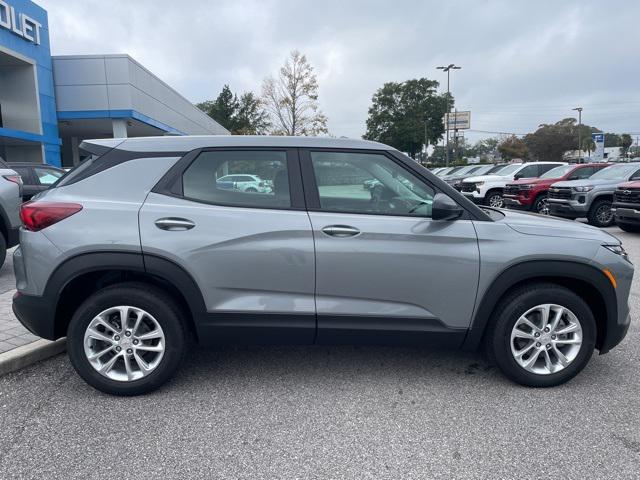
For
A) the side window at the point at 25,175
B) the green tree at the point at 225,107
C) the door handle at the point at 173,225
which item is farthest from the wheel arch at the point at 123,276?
A: the green tree at the point at 225,107

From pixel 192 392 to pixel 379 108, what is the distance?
2967 inches

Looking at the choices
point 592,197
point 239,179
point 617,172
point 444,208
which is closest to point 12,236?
point 239,179

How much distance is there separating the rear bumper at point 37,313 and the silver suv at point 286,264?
0.01 metres

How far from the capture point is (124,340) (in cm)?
313

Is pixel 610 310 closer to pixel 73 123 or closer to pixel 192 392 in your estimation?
pixel 192 392

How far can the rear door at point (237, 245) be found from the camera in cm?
305

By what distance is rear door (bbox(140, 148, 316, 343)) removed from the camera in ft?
10.0

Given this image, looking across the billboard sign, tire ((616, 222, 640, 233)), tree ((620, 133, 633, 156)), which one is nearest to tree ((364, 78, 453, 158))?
tree ((620, 133, 633, 156))

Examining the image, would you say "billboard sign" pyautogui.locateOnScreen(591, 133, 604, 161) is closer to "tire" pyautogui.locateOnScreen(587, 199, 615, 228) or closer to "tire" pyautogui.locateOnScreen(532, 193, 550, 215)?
"tire" pyautogui.locateOnScreen(532, 193, 550, 215)

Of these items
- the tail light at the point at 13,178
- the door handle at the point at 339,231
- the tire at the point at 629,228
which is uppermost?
the tail light at the point at 13,178

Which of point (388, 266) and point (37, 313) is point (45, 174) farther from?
point (388, 266)

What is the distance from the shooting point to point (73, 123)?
87.5 feet

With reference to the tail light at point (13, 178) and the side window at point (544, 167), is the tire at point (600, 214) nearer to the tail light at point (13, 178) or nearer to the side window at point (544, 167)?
the side window at point (544, 167)

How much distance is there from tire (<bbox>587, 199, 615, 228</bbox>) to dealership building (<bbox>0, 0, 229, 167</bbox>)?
20871 millimetres
